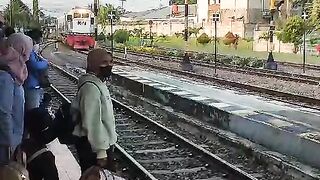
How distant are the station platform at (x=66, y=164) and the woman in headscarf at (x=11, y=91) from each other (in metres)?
2.93

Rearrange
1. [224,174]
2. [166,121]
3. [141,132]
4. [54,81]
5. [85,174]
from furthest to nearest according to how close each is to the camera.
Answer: [54,81]
[166,121]
[141,132]
[224,174]
[85,174]

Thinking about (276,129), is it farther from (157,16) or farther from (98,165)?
(157,16)

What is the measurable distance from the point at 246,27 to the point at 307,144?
207ft

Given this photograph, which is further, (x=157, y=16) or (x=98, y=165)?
(x=157, y=16)

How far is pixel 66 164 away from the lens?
8.78 metres

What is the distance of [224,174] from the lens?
874 centimetres

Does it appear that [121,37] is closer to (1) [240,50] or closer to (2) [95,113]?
(1) [240,50]

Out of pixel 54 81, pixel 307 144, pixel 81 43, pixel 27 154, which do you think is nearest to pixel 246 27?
pixel 81 43

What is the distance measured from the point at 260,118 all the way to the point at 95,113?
7137 millimetres

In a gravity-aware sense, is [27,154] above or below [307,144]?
above

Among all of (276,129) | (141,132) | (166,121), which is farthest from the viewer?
(166,121)

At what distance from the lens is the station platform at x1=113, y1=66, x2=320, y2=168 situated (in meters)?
9.66

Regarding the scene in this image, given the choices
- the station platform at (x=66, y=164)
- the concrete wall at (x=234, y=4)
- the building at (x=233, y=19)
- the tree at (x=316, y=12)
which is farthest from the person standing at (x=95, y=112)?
the concrete wall at (x=234, y=4)

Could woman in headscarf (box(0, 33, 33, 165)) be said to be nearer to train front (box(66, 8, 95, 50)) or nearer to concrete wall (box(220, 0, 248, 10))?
train front (box(66, 8, 95, 50))
